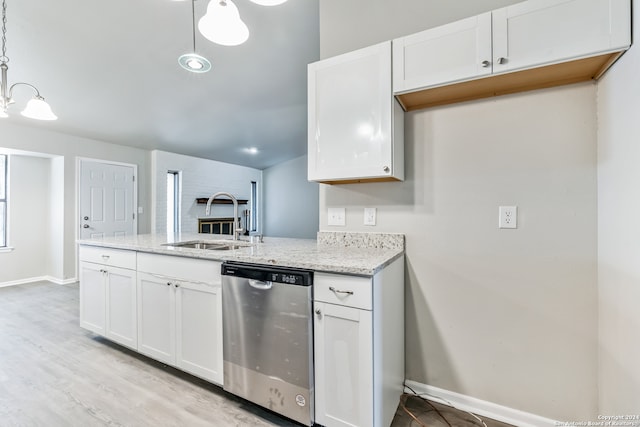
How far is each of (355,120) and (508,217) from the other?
1.03 m

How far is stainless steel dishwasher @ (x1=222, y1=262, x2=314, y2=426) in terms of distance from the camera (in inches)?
57.2

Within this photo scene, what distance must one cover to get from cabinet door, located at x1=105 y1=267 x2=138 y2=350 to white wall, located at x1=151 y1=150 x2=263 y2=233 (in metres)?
3.72

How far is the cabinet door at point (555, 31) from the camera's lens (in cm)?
121

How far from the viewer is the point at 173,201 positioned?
618cm

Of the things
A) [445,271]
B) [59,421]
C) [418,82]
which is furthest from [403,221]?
[59,421]

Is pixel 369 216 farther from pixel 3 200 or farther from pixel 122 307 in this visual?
pixel 3 200

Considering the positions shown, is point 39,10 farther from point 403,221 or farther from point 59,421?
point 403,221

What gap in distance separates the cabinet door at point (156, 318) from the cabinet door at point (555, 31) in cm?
236

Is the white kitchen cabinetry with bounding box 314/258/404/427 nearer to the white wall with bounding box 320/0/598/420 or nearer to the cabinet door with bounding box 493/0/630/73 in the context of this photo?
the white wall with bounding box 320/0/598/420

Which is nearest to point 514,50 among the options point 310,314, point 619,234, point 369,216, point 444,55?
point 444,55

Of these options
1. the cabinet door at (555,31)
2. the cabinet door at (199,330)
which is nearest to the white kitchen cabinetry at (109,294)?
the cabinet door at (199,330)

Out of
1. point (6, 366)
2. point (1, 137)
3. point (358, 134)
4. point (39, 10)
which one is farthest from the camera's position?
point (1, 137)

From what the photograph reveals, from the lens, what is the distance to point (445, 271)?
1.78 meters

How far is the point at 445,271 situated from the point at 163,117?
177 inches
